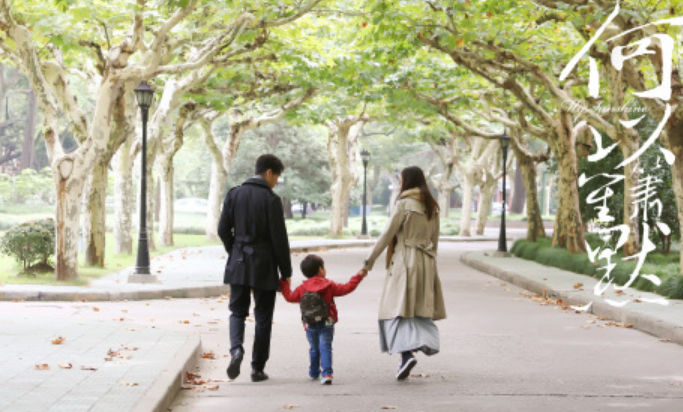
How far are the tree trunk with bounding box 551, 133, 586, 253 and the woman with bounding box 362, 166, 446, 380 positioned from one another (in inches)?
681

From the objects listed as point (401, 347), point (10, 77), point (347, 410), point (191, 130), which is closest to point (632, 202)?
point (401, 347)

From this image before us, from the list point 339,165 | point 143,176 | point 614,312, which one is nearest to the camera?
point 614,312

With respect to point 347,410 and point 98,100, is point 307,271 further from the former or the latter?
point 98,100

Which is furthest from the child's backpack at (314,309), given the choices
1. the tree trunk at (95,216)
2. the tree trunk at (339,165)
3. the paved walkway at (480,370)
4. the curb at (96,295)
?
the tree trunk at (339,165)

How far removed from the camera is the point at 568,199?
26547 mm

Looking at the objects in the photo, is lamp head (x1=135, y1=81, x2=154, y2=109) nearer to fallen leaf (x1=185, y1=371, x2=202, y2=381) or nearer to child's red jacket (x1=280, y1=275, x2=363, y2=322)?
fallen leaf (x1=185, y1=371, x2=202, y2=381)

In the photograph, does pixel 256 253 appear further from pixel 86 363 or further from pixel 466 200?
pixel 466 200

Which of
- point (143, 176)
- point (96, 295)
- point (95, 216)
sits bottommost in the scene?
point (96, 295)

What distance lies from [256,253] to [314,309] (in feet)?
2.14

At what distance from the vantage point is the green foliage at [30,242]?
19.1m

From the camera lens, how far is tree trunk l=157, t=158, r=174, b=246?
34.8 meters

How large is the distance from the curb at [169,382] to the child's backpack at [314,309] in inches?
43.1

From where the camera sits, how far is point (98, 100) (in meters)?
19.2

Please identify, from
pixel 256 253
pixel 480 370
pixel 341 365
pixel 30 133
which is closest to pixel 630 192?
pixel 480 370
